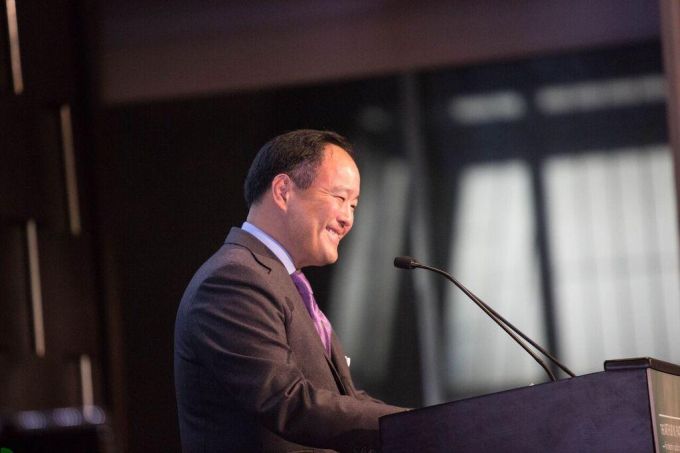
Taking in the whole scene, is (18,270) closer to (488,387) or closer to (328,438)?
(328,438)

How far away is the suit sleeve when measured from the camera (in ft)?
6.33

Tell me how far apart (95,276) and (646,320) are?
294 centimetres

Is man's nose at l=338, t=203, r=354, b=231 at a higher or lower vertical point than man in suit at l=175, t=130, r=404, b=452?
higher

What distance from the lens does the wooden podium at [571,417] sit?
5.45ft

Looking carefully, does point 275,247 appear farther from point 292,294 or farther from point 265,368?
point 265,368

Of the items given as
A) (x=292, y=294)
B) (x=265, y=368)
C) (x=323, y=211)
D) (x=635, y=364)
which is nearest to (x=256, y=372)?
(x=265, y=368)

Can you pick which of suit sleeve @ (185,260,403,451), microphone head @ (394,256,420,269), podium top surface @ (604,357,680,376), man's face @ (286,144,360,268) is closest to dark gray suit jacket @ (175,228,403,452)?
suit sleeve @ (185,260,403,451)

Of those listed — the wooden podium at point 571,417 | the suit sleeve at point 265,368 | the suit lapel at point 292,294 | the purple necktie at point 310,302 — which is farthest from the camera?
the purple necktie at point 310,302

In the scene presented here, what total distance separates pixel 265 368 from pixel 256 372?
2 centimetres

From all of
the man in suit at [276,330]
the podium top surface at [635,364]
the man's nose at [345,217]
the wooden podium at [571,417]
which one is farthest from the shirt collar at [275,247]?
the podium top surface at [635,364]

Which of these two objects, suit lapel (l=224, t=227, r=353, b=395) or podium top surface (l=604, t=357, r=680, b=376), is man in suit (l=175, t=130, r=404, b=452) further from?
podium top surface (l=604, t=357, r=680, b=376)

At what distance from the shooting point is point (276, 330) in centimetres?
205

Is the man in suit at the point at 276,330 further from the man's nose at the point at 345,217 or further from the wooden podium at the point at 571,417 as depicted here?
the wooden podium at the point at 571,417

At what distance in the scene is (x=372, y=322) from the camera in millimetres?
5961
